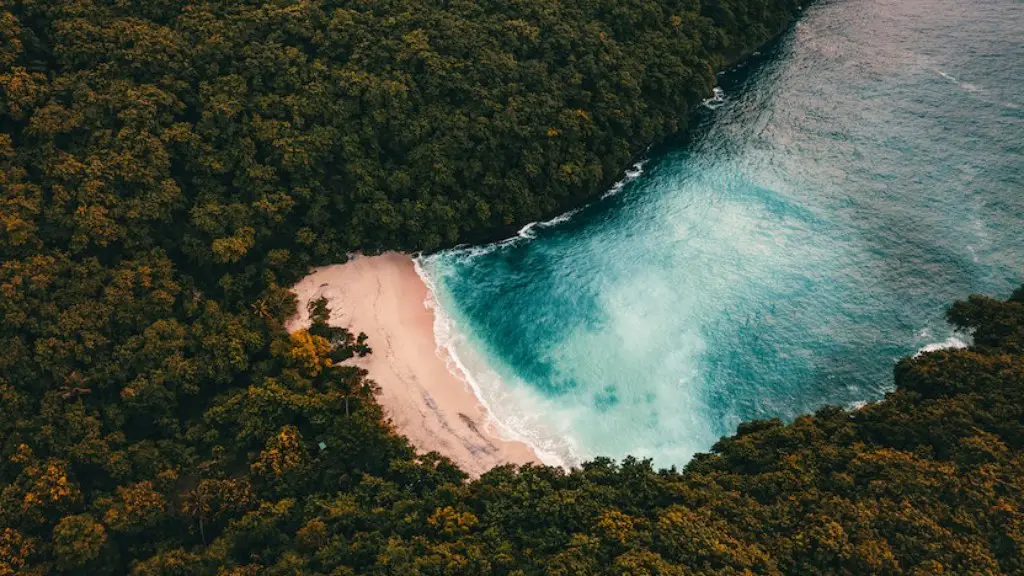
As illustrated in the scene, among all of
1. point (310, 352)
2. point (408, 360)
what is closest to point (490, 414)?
point (408, 360)

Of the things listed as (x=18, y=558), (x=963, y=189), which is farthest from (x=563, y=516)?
(x=963, y=189)

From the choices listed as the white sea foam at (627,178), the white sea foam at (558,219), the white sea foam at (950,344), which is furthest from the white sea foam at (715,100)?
the white sea foam at (950,344)

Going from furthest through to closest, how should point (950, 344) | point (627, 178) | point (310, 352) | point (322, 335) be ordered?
1. point (627, 178)
2. point (950, 344)
3. point (322, 335)
4. point (310, 352)

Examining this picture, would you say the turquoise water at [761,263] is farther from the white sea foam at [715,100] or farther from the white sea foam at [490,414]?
the white sea foam at [715,100]

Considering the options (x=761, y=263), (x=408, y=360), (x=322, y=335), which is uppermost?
(x=322, y=335)

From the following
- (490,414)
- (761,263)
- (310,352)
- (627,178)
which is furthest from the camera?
(627,178)

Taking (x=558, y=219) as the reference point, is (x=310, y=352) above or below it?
above

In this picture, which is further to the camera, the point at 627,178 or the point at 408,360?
the point at 627,178

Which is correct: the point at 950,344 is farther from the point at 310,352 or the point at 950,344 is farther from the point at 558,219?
the point at 310,352

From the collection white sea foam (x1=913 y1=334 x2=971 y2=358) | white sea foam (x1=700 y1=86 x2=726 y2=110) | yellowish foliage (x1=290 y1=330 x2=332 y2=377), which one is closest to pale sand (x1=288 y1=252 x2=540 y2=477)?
yellowish foliage (x1=290 y1=330 x2=332 y2=377)
